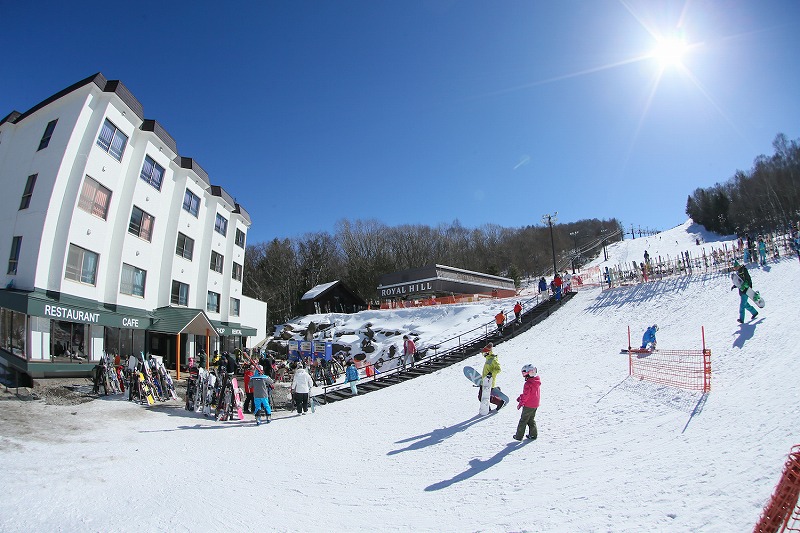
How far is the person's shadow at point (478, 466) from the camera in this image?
6031 millimetres

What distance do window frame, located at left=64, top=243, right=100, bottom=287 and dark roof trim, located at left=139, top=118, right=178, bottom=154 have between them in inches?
302

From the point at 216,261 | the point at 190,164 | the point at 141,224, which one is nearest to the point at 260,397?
the point at 141,224

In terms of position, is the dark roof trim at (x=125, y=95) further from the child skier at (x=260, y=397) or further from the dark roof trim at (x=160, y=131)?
the child skier at (x=260, y=397)

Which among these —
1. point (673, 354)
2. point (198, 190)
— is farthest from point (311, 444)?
point (198, 190)

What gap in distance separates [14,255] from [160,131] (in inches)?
390

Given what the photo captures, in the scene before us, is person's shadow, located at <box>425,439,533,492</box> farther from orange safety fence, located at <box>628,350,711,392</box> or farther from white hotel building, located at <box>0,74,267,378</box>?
white hotel building, located at <box>0,74,267,378</box>

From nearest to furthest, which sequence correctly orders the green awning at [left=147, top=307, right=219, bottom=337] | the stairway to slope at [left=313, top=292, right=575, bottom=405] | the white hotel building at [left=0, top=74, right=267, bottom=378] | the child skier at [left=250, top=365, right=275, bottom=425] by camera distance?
the child skier at [left=250, top=365, right=275, bottom=425], the white hotel building at [left=0, top=74, right=267, bottom=378], the stairway to slope at [left=313, top=292, right=575, bottom=405], the green awning at [left=147, top=307, right=219, bottom=337]

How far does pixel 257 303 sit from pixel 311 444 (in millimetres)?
31230

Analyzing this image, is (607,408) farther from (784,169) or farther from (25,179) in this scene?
(784,169)

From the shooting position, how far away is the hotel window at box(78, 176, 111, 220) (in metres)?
18.7

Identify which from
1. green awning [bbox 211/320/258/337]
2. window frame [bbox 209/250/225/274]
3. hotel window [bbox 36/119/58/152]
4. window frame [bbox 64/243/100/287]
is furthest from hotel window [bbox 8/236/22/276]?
window frame [bbox 209/250/225/274]

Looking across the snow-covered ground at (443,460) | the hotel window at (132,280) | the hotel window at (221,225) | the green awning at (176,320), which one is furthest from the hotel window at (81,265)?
the hotel window at (221,225)

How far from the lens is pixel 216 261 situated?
32.1 metres

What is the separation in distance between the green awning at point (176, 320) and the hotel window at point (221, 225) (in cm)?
991
